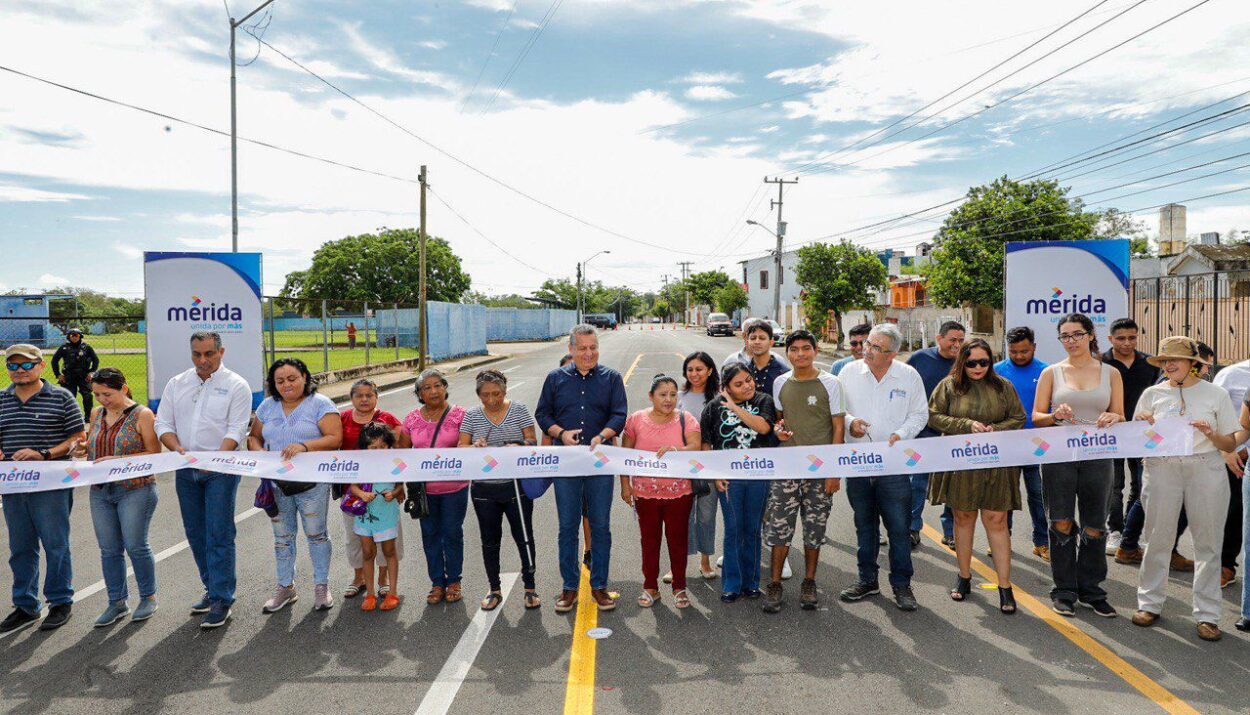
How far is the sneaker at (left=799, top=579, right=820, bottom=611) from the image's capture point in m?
4.94

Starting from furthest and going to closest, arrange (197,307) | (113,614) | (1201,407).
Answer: (197,307), (113,614), (1201,407)

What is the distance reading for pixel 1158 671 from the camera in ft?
13.3

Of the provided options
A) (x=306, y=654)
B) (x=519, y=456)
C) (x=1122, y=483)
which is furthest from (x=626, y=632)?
(x=1122, y=483)

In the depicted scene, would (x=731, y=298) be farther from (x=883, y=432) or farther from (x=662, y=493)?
(x=662, y=493)

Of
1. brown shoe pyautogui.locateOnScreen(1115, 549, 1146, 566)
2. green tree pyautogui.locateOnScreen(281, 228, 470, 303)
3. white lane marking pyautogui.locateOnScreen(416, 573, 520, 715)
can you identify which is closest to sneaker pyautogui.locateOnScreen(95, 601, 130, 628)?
white lane marking pyautogui.locateOnScreen(416, 573, 520, 715)

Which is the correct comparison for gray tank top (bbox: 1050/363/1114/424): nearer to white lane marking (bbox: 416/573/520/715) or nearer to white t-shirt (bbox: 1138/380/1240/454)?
white t-shirt (bbox: 1138/380/1240/454)

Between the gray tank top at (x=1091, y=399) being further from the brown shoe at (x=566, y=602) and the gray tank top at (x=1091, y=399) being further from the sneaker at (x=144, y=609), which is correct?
the sneaker at (x=144, y=609)

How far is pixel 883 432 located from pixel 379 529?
345 centimetres

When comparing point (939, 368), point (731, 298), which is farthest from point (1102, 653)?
point (731, 298)

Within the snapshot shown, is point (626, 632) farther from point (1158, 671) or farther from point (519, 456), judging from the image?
point (1158, 671)

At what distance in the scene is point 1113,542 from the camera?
613cm

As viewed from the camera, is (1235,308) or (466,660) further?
(1235,308)

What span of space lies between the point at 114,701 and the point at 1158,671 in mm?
5431

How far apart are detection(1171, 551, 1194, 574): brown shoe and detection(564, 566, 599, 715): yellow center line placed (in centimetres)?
431
